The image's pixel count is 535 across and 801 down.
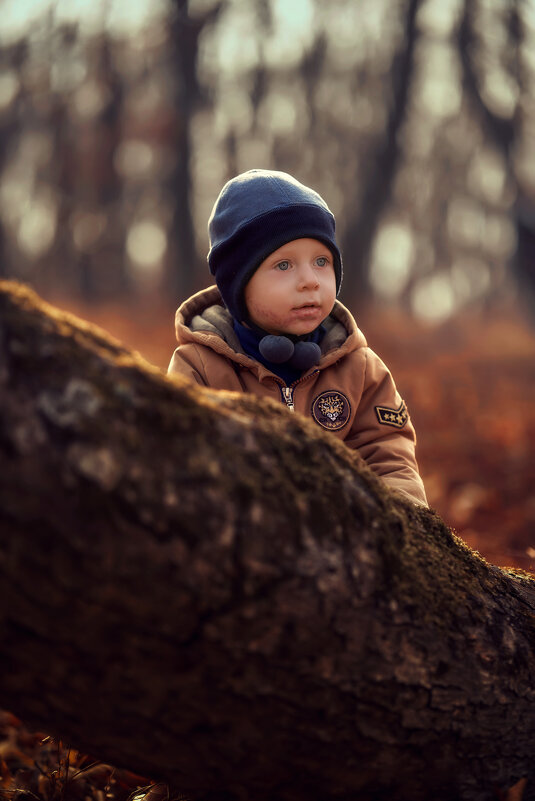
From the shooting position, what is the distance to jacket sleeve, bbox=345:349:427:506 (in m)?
2.50

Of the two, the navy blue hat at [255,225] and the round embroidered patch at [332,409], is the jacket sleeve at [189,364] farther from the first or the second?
the round embroidered patch at [332,409]

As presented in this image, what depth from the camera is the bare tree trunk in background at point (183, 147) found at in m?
12.6

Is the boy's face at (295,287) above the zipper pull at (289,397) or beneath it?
above

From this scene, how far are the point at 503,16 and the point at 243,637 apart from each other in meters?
12.5

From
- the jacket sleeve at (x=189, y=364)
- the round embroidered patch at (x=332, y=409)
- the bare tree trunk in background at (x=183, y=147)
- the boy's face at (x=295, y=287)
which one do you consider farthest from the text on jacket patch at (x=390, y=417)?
the bare tree trunk in background at (x=183, y=147)

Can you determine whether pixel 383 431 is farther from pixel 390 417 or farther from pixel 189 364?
pixel 189 364

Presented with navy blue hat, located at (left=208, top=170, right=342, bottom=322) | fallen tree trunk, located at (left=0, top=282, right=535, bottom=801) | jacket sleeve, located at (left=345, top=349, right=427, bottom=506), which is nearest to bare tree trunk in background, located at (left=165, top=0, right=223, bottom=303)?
navy blue hat, located at (left=208, top=170, right=342, bottom=322)

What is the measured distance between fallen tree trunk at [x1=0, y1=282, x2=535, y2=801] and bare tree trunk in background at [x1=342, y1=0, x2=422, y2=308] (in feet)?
38.7

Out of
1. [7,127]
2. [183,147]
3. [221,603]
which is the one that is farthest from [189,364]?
[7,127]

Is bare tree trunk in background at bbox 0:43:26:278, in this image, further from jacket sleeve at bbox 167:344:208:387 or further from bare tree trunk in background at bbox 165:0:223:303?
jacket sleeve at bbox 167:344:208:387

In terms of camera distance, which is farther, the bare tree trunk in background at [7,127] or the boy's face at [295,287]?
the bare tree trunk in background at [7,127]

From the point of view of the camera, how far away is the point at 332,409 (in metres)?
2.60

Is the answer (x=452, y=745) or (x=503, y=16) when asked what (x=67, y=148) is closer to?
(x=503, y=16)

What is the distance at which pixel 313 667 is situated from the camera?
139cm
